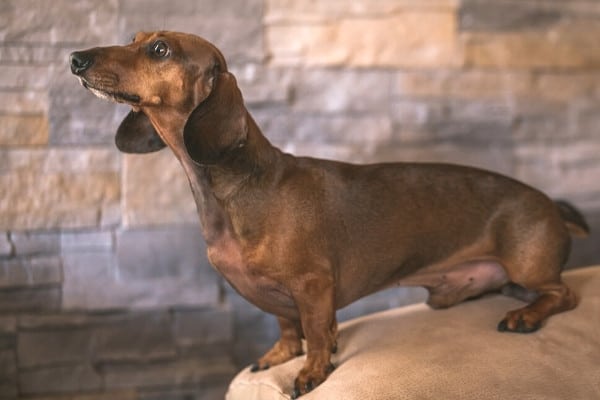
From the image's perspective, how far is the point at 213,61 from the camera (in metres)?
1.31

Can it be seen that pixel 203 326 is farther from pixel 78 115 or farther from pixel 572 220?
pixel 572 220

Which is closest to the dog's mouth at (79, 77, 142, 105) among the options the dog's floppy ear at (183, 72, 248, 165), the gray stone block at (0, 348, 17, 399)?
the dog's floppy ear at (183, 72, 248, 165)

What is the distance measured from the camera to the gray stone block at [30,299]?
174cm

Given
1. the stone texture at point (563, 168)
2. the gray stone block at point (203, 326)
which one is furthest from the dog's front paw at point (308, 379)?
the stone texture at point (563, 168)

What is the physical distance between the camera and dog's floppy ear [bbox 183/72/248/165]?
1.24 meters

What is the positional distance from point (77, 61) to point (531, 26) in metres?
1.26

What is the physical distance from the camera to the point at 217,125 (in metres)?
1.25

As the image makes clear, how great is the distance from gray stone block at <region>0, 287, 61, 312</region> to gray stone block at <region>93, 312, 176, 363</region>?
0.11 m

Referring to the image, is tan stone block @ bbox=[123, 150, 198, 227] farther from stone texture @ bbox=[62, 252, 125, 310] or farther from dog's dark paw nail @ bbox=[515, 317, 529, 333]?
dog's dark paw nail @ bbox=[515, 317, 529, 333]

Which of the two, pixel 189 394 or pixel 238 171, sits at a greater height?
pixel 238 171

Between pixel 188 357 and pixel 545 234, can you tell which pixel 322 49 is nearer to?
pixel 545 234

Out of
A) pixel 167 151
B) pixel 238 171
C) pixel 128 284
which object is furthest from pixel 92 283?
pixel 238 171

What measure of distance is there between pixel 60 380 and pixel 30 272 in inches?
10.1

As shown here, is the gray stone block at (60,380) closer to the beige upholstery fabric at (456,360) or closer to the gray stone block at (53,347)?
the gray stone block at (53,347)
